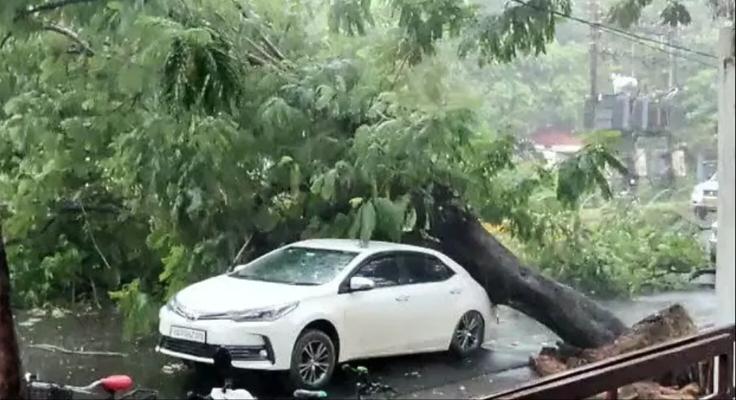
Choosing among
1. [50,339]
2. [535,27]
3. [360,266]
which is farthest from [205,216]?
[535,27]

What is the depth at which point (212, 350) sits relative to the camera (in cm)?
252

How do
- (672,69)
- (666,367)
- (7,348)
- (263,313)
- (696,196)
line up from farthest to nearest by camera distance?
(672,69), (696,196), (263,313), (666,367), (7,348)

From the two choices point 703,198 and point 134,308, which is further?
point 703,198

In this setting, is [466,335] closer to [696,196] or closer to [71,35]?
[696,196]

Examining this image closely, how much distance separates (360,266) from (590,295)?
29.3 inches

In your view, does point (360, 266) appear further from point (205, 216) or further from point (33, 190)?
point (33, 190)

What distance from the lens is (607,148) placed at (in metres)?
3.06

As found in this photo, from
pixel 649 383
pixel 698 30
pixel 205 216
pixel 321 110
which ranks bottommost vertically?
pixel 649 383

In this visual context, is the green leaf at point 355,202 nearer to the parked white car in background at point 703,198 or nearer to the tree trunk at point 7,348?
the parked white car in background at point 703,198

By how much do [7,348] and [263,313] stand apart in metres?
0.82

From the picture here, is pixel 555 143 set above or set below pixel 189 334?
above

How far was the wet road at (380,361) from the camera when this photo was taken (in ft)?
7.70

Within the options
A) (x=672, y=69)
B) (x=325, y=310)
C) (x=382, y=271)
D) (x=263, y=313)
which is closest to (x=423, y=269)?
(x=382, y=271)

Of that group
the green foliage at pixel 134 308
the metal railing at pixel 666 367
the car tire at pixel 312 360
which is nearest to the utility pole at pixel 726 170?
the metal railing at pixel 666 367
